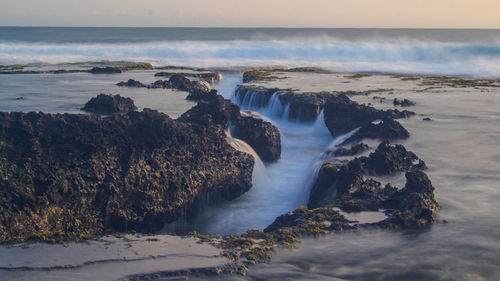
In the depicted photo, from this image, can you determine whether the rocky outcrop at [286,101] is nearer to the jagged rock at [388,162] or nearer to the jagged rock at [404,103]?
the jagged rock at [404,103]

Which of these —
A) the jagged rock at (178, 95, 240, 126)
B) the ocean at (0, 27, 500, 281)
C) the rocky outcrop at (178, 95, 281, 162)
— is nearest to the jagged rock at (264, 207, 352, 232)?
the ocean at (0, 27, 500, 281)

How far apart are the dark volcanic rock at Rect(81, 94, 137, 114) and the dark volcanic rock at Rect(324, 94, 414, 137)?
27.6 feet

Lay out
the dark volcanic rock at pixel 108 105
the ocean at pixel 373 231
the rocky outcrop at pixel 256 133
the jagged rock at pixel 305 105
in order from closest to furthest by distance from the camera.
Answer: the ocean at pixel 373 231
the rocky outcrop at pixel 256 133
the dark volcanic rock at pixel 108 105
the jagged rock at pixel 305 105

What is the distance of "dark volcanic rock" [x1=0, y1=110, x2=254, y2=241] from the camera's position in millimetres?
10539

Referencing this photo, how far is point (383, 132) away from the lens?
1862cm

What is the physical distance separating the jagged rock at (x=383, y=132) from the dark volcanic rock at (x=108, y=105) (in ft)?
27.7

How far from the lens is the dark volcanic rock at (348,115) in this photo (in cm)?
2211

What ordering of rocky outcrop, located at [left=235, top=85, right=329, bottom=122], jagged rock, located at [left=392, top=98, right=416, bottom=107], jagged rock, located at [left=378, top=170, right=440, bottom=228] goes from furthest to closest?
rocky outcrop, located at [left=235, top=85, right=329, bottom=122] < jagged rock, located at [left=392, top=98, right=416, bottom=107] < jagged rock, located at [left=378, top=170, right=440, bottom=228]

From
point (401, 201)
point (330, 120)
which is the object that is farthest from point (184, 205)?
point (330, 120)

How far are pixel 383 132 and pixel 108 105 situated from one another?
402 inches

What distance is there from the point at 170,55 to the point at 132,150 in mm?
74034

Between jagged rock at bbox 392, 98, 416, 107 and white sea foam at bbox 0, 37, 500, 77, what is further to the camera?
white sea foam at bbox 0, 37, 500, 77

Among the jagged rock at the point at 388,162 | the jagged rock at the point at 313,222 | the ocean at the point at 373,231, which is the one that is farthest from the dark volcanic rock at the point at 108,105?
the jagged rock at the point at 313,222

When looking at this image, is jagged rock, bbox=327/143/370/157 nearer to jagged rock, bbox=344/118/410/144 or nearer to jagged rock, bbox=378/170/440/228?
jagged rock, bbox=344/118/410/144
